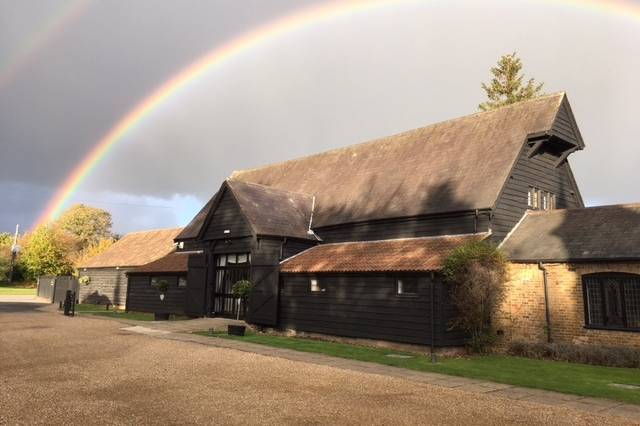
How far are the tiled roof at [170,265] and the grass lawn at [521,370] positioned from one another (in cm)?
1347

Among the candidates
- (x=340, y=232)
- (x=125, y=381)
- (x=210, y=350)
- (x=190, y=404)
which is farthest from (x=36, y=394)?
(x=340, y=232)

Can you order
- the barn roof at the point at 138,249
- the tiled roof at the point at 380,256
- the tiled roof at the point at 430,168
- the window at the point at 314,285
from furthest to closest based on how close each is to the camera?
the barn roof at the point at 138,249 → the window at the point at 314,285 → the tiled roof at the point at 430,168 → the tiled roof at the point at 380,256

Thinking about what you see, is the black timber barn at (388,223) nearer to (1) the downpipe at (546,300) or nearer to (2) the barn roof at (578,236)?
(2) the barn roof at (578,236)

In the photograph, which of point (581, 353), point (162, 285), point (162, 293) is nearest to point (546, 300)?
point (581, 353)

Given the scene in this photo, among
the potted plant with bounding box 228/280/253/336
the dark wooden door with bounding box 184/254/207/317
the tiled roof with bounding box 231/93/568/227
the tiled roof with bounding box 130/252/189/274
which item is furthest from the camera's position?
the tiled roof with bounding box 130/252/189/274

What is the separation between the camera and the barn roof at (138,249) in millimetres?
38062

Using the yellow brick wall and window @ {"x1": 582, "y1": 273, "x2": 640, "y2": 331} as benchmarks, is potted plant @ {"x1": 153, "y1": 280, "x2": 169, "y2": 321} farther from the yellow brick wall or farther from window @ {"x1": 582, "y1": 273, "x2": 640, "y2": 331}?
window @ {"x1": 582, "y1": 273, "x2": 640, "y2": 331}

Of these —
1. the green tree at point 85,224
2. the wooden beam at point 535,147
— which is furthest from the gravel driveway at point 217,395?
the green tree at point 85,224

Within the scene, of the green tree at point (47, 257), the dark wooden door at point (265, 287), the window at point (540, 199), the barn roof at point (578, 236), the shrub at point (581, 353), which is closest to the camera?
the shrub at point (581, 353)

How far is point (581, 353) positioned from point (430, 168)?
10.8 m

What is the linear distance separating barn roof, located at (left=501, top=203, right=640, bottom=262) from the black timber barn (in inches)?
37.6

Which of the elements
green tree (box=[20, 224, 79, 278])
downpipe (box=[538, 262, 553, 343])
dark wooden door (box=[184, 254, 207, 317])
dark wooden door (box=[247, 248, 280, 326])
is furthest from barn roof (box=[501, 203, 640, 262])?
green tree (box=[20, 224, 79, 278])

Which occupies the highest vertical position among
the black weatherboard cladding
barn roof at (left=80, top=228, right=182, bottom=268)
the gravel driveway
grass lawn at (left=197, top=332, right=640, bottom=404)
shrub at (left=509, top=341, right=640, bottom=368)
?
barn roof at (left=80, top=228, right=182, bottom=268)

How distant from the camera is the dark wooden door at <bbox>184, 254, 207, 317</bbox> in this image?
1017 inches
